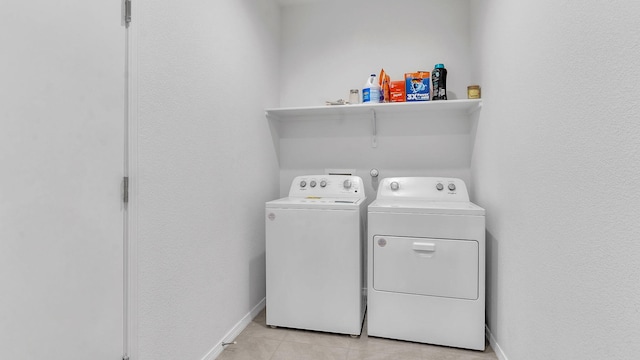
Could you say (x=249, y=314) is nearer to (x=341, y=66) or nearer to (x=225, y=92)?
(x=225, y=92)

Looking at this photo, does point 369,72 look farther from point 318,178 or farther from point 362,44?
point 318,178

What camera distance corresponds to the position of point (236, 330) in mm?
2041

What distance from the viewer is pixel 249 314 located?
223cm

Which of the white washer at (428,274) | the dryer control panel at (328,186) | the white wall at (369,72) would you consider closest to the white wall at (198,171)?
the dryer control panel at (328,186)

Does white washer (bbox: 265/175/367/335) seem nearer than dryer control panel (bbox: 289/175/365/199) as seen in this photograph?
Yes

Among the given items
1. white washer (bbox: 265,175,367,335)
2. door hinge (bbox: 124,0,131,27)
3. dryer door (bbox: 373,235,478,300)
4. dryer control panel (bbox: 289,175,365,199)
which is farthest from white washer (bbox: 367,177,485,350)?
door hinge (bbox: 124,0,131,27)

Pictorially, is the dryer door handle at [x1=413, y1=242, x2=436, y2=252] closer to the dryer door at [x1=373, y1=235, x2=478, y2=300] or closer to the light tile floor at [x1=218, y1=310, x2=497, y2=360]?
the dryer door at [x1=373, y1=235, x2=478, y2=300]

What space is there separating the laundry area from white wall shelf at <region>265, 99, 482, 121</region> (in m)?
0.04

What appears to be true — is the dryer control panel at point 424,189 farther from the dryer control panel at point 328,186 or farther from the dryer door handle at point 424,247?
the dryer door handle at point 424,247

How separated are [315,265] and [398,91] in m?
1.46

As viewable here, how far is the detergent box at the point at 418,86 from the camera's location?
92.4 inches

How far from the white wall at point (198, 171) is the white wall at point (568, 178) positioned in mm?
1557

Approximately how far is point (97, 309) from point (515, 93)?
1969 mm

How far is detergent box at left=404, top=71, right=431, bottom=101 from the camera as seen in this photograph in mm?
2348
